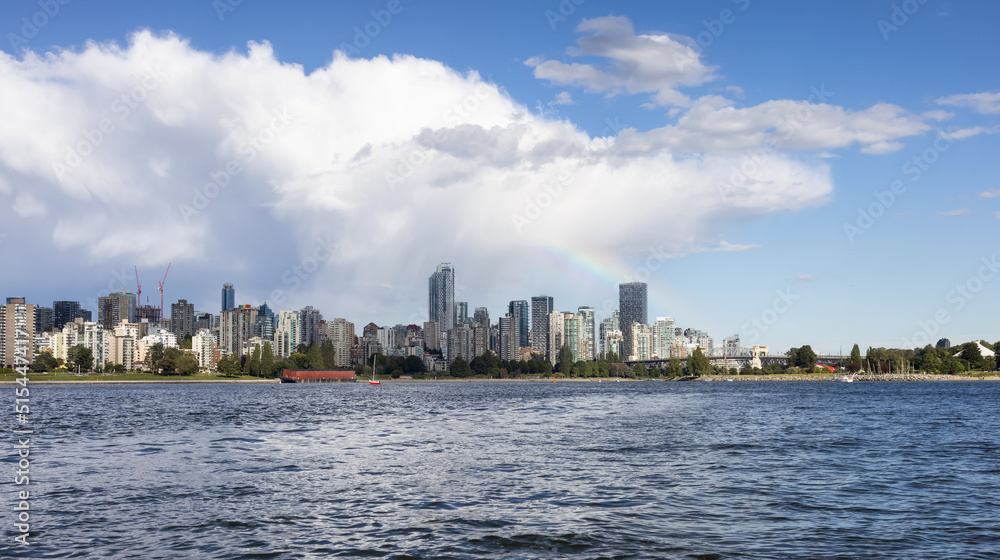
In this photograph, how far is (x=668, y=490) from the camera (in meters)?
30.6

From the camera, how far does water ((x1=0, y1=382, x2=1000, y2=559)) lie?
2152cm

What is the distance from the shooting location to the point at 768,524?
79.0 ft

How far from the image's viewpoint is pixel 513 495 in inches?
1159

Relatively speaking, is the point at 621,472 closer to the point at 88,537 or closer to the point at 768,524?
the point at 768,524

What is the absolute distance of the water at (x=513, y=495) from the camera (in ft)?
70.6

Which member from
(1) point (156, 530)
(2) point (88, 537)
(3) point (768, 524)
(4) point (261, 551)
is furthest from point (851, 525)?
(2) point (88, 537)

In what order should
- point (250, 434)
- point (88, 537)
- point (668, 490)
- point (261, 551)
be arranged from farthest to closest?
point (250, 434) < point (668, 490) < point (88, 537) < point (261, 551)

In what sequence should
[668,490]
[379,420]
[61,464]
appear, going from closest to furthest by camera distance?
1. [668,490]
2. [61,464]
3. [379,420]

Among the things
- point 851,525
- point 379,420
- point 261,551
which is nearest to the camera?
point 261,551

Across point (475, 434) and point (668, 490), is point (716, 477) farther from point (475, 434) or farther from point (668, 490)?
point (475, 434)

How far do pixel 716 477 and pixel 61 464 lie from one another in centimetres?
3281

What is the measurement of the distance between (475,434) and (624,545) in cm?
3663

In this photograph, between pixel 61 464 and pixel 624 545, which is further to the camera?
pixel 61 464

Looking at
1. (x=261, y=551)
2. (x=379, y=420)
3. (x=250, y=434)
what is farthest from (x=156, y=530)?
(x=379, y=420)
